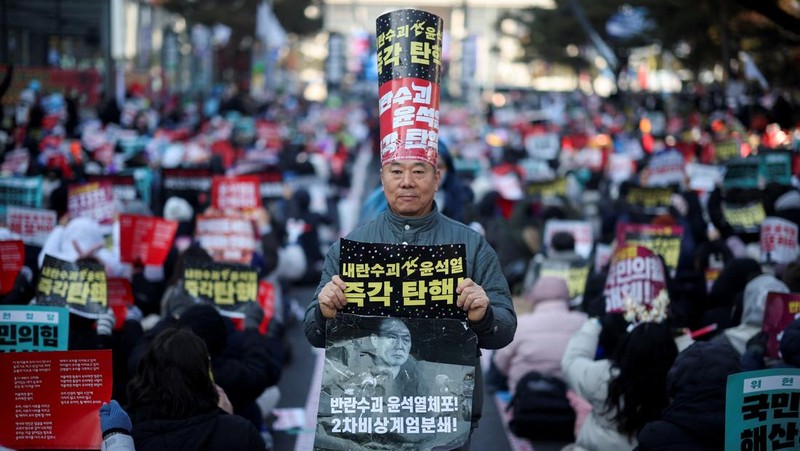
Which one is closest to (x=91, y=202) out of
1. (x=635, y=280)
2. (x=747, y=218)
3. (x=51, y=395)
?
(x=635, y=280)

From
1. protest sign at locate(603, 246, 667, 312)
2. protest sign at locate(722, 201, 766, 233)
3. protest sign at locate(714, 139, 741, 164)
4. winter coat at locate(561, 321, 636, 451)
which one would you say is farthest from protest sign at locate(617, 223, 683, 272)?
protest sign at locate(714, 139, 741, 164)

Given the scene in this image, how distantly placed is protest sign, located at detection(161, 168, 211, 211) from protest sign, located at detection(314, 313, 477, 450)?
1003 cm

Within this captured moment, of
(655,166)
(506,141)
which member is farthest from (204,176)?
(506,141)

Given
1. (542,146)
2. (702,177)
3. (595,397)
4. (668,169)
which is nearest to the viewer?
(595,397)

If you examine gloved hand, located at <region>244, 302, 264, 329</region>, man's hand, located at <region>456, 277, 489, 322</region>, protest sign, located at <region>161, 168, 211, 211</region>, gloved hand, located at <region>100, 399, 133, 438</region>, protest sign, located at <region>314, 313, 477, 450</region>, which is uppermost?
protest sign, located at <region>161, 168, 211, 211</region>

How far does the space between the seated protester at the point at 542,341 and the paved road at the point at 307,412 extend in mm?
447

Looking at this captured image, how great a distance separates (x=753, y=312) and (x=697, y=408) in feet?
7.21

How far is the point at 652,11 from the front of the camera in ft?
130

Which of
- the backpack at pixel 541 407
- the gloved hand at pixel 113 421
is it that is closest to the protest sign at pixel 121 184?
the backpack at pixel 541 407

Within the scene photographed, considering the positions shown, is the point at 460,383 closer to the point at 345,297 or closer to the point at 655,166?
the point at 345,297

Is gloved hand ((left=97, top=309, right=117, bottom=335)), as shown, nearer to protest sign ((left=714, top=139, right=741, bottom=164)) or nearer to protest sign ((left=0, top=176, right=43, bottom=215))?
protest sign ((left=0, top=176, right=43, bottom=215))

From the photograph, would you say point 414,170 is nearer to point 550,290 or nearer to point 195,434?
point 195,434

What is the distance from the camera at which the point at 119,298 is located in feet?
26.1

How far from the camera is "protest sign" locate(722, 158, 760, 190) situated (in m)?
13.7
